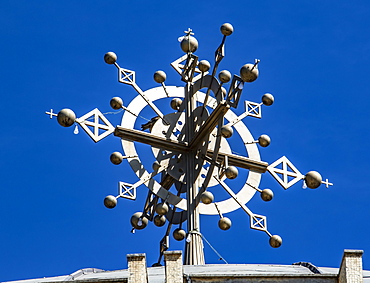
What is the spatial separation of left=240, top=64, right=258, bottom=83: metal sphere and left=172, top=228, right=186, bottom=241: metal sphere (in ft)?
25.2

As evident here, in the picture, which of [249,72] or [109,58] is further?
[109,58]

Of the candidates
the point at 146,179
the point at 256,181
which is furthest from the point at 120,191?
the point at 256,181

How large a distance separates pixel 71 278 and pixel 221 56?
9.71 meters

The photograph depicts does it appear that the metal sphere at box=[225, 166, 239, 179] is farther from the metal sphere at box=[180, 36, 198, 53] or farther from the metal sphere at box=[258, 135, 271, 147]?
the metal sphere at box=[180, 36, 198, 53]

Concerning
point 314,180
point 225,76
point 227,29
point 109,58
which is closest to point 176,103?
point 109,58

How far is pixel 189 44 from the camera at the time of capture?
5903cm

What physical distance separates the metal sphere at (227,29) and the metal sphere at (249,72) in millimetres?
2409

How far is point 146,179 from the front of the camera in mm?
57906

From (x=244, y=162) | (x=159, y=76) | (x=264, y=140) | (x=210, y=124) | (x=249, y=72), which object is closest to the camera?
(x=249, y=72)

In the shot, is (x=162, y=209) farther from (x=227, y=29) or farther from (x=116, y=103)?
(x=227, y=29)

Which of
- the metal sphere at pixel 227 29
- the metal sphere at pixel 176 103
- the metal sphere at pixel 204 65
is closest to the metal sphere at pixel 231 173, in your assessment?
the metal sphere at pixel 204 65

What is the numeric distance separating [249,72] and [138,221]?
25.0ft

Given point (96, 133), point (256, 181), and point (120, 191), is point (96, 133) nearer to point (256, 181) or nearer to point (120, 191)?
point (120, 191)

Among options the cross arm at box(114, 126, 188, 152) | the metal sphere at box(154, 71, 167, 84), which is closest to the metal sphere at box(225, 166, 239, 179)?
the cross arm at box(114, 126, 188, 152)
